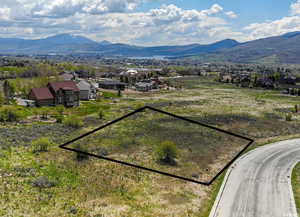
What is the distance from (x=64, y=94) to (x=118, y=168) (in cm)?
5002

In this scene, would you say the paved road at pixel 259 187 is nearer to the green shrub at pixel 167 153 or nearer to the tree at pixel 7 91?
the green shrub at pixel 167 153

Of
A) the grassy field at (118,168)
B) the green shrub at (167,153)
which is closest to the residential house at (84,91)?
the grassy field at (118,168)

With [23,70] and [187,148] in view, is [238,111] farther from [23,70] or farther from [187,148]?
[23,70]

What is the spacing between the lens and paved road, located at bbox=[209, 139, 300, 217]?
25812 mm

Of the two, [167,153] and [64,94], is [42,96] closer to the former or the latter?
[64,94]

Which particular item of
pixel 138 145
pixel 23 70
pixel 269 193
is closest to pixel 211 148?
pixel 138 145

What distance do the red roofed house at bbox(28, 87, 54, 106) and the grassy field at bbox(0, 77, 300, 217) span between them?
20.0 m

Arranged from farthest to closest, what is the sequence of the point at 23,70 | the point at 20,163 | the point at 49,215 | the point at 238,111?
the point at 23,70 < the point at 238,111 < the point at 20,163 < the point at 49,215

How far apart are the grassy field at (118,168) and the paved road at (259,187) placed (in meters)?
1.90

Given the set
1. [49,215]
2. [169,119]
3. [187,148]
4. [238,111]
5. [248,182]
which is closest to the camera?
[49,215]

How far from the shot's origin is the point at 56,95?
77.9 meters

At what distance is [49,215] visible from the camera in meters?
23.4

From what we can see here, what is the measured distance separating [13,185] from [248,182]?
26348mm

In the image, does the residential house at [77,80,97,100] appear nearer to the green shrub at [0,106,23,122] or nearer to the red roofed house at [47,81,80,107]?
the red roofed house at [47,81,80,107]
